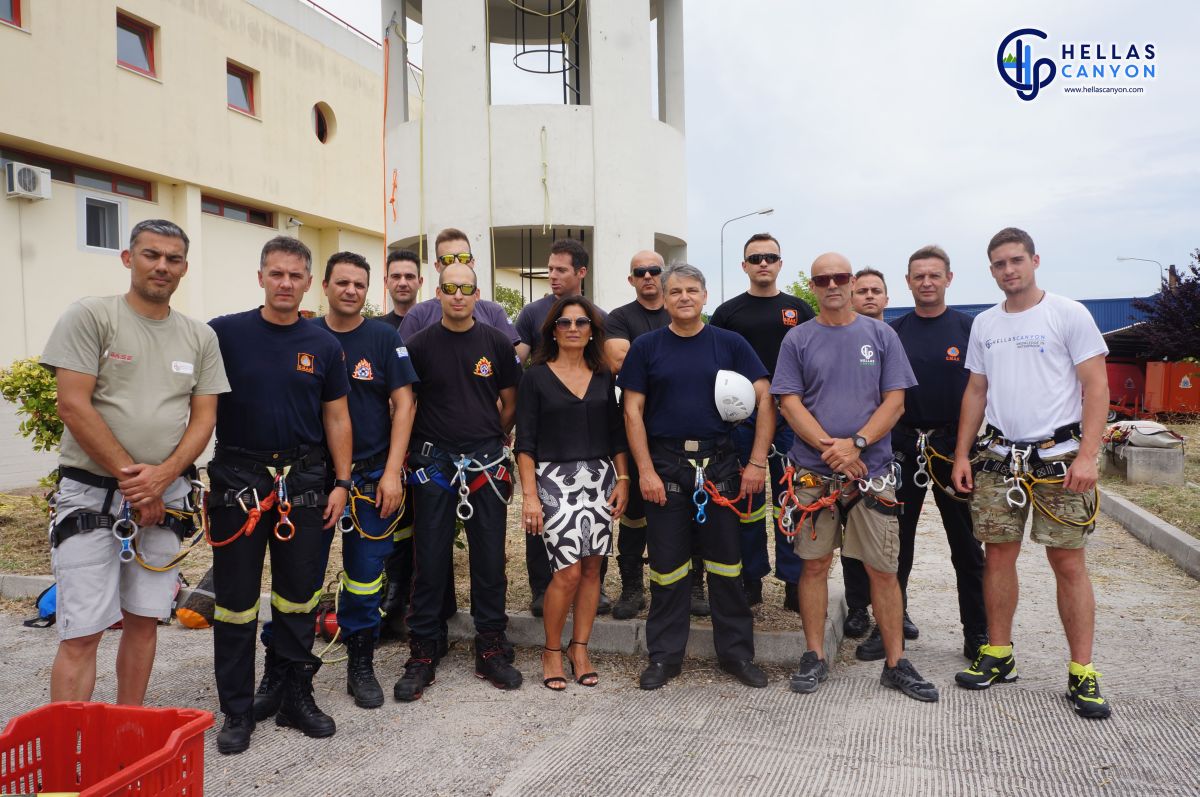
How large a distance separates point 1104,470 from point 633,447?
10807 millimetres

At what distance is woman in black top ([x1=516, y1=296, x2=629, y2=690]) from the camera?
4582mm

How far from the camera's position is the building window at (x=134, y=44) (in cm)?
1644

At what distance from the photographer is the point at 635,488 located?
5.38 m

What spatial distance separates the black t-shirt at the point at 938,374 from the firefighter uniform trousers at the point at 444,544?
2.50 meters

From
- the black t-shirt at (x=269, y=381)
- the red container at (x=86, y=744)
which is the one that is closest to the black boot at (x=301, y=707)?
the black t-shirt at (x=269, y=381)

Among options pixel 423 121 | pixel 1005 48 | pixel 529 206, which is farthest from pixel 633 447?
pixel 1005 48

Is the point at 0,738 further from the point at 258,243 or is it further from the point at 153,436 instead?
the point at 258,243

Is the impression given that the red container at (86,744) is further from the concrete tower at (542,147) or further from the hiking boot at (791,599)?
the concrete tower at (542,147)

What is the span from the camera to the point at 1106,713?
4098 mm

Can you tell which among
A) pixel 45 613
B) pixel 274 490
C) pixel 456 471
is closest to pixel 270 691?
pixel 274 490

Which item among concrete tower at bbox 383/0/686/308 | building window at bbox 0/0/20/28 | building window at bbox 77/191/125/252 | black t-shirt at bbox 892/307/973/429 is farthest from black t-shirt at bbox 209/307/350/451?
building window at bbox 77/191/125/252

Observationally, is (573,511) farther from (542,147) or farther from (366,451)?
(542,147)

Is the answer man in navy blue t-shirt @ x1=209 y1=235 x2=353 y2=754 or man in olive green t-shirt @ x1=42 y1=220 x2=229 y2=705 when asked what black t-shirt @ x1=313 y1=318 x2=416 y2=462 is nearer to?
man in navy blue t-shirt @ x1=209 y1=235 x2=353 y2=754

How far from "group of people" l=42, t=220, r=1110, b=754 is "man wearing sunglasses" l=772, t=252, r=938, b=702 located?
0.01m
